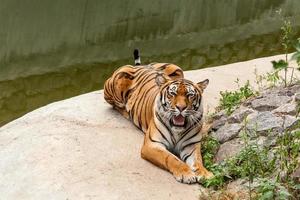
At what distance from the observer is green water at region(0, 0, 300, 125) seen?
809 cm

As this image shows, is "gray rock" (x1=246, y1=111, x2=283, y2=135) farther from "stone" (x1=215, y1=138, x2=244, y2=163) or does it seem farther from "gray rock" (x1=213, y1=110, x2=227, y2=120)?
"gray rock" (x1=213, y1=110, x2=227, y2=120)

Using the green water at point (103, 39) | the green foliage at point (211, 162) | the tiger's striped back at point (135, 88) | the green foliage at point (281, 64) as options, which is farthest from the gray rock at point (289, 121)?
the green water at point (103, 39)

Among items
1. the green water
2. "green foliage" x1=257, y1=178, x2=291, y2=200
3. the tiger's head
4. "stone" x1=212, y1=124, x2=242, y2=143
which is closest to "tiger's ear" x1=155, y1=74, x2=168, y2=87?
the tiger's head

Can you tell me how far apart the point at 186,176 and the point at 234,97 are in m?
1.10

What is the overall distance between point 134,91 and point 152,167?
0.99 meters

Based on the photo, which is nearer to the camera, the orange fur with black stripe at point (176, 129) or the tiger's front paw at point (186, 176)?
the tiger's front paw at point (186, 176)

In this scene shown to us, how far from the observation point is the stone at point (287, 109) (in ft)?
14.0

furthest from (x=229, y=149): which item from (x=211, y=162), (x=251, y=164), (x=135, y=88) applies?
(x=135, y=88)

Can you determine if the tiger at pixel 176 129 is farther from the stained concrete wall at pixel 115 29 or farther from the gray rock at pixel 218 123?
the stained concrete wall at pixel 115 29

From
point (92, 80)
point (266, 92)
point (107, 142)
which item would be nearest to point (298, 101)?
point (266, 92)

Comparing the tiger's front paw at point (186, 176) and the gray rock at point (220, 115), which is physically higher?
the gray rock at point (220, 115)

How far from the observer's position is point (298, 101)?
4293mm

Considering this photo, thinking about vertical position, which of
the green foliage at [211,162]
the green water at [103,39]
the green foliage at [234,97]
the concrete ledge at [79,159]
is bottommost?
the green water at [103,39]

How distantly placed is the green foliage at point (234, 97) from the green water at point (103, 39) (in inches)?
104
